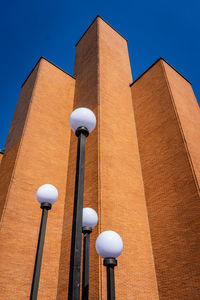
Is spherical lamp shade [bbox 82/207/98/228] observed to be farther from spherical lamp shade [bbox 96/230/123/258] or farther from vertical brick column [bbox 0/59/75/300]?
vertical brick column [bbox 0/59/75/300]

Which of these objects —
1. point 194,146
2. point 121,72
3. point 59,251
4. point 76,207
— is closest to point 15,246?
point 59,251

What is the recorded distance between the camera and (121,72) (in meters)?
14.1

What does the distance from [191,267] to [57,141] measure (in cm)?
765

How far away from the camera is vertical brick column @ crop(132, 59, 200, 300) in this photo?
7219 millimetres

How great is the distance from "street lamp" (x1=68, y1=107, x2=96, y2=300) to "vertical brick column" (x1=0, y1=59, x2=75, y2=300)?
19.7ft

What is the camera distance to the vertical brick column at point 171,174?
722 centimetres

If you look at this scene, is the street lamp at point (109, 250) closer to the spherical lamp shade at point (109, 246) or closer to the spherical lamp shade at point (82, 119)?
the spherical lamp shade at point (109, 246)

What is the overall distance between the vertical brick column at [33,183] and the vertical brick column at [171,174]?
12.2 feet

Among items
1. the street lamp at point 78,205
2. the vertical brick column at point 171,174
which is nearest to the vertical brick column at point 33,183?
the vertical brick column at point 171,174

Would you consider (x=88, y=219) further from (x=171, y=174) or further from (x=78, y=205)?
(x=171, y=174)

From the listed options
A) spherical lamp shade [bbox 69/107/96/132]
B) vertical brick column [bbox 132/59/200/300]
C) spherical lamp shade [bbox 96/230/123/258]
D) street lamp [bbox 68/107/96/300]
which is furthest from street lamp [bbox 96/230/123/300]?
vertical brick column [bbox 132/59/200/300]

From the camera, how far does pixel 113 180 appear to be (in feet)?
28.7

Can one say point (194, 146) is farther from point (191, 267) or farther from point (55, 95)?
point (55, 95)

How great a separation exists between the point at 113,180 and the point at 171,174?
2.22 metres
